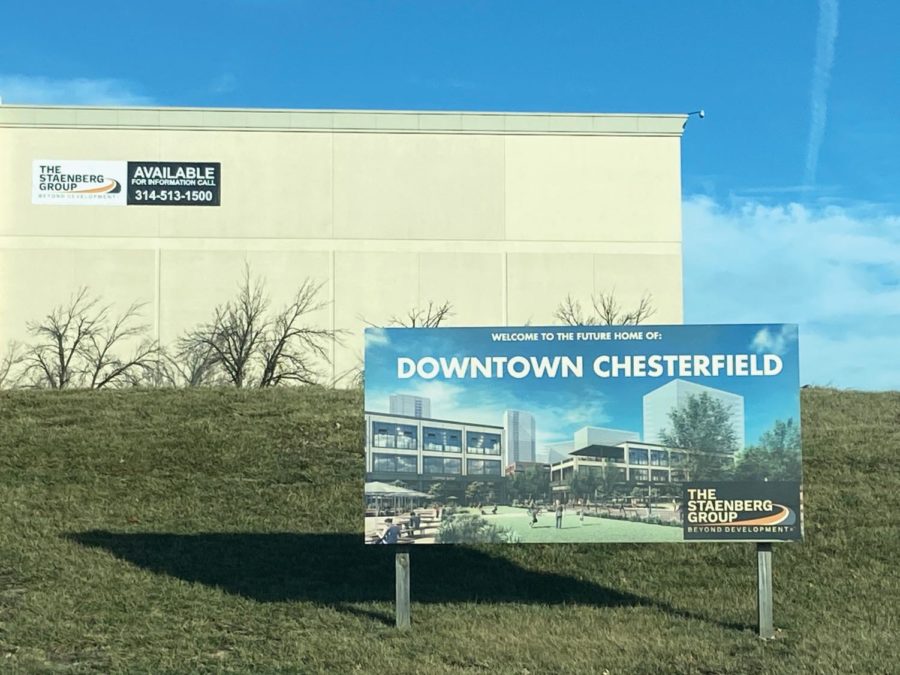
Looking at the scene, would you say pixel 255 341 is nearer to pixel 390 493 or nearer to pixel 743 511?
pixel 390 493

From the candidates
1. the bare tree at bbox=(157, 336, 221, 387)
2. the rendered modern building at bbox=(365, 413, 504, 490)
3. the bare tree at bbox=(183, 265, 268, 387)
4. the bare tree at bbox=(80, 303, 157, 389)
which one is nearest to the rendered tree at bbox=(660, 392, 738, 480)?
the rendered modern building at bbox=(365, 413, 504, 490)

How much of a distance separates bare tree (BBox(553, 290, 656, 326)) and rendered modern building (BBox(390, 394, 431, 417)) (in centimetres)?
2613

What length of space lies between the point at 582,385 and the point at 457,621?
6.91ft

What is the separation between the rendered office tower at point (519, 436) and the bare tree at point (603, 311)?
26.0 m

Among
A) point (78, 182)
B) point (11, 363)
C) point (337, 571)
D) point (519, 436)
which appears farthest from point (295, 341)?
point (519, 436)

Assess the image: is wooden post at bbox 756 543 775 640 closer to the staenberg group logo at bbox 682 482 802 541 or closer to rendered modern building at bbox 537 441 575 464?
the staenberg group logo at bbox 682 482 802 541

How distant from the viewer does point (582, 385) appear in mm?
8117

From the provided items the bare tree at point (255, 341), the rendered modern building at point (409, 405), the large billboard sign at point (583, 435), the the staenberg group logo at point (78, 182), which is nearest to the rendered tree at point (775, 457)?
the large billboard sign at point (583, 435)

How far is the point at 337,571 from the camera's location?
10203 mm

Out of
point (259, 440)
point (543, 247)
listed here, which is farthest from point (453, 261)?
point (259, 440)

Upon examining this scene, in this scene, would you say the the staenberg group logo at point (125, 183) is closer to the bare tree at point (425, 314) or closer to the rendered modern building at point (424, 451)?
the bare tree at point (425, 314)

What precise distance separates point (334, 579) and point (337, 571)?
0.87 ft

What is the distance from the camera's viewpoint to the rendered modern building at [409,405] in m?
8.12

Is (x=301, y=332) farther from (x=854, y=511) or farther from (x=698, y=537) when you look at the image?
(x=698, y=537)
